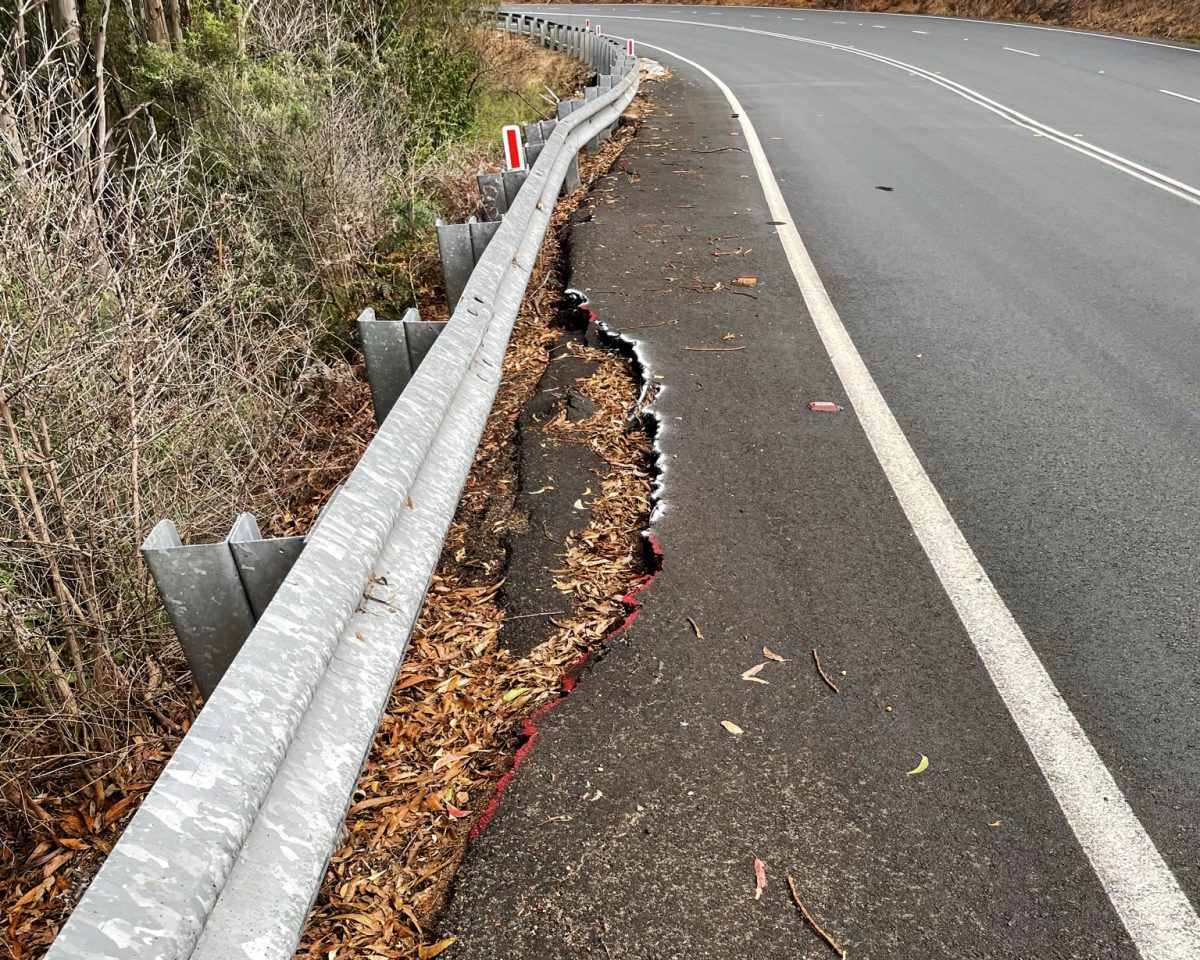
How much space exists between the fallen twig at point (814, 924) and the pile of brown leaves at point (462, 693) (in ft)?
2.57

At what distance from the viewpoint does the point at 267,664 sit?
74.0 inches

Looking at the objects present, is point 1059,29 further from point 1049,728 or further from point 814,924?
point 814,924

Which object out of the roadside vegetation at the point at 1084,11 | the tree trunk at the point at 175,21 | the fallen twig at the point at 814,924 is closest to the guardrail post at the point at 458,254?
the fallen twig at the point at 814,924

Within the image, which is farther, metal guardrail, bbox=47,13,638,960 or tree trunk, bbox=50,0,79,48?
tree trunk, bbox=50,0,79,48

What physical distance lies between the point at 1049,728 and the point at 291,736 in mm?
2096

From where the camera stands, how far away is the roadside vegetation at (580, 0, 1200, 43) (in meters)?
23.8

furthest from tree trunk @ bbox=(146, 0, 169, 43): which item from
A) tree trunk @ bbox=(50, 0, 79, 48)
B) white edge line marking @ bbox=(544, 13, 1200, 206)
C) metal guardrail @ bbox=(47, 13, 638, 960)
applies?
white edge line marking @ bbox=(544, 13, 1200, 206)

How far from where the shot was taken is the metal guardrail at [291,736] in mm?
1435

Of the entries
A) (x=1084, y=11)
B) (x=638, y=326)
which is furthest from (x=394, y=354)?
(x=1084, y=11)

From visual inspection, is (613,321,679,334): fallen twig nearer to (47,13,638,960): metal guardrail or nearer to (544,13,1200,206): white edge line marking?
(47,13,638,960): metal guardrail

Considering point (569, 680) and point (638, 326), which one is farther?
point (638, 326)

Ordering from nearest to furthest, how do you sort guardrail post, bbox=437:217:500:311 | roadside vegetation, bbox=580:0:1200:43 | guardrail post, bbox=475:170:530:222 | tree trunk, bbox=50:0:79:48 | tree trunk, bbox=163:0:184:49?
guardrail post, bbox=437:217:500:311 < guardrail post, bbox=475:170:530:222 < tree trunk, bbox=50:0:79:48 < tree trunk, bbox=163:0:184:49 < roadside vegetation, bbox=580:0:1200:43

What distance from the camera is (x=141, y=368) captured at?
442 centimetres

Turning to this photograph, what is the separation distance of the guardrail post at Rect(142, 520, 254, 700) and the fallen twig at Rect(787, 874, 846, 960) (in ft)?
4.39
